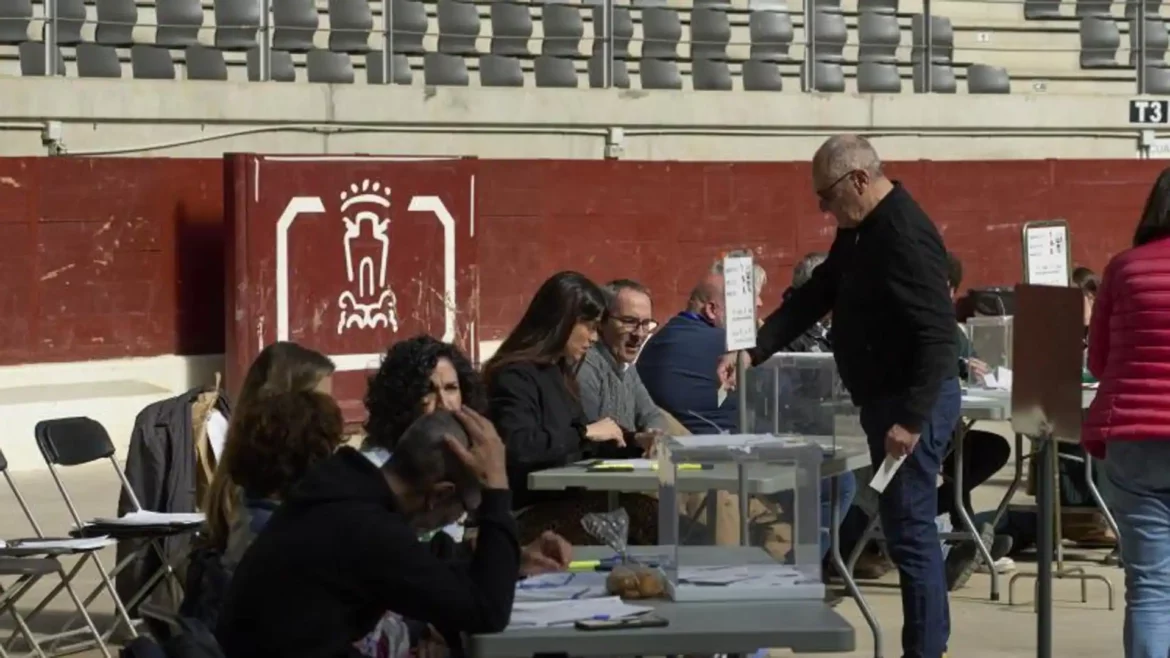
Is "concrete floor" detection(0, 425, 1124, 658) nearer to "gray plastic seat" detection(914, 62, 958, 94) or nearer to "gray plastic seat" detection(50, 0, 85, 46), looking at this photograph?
"gray plastic seat" detection(50, 0, 85, 46)

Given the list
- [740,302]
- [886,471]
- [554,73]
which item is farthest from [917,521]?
[554,73]

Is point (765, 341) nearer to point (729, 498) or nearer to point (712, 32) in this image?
point (729, 498)

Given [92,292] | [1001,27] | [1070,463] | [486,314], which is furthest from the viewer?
[1001,27]

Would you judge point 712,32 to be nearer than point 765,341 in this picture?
No

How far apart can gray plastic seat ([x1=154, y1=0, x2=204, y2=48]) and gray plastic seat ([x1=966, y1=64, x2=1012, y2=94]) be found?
8.13 m

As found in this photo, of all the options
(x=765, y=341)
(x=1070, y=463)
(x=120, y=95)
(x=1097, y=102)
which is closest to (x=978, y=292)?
(x=1097, y=102)

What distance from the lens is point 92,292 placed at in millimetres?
15172

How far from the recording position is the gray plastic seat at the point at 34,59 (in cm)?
1605

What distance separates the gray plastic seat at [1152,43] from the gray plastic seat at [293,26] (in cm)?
924

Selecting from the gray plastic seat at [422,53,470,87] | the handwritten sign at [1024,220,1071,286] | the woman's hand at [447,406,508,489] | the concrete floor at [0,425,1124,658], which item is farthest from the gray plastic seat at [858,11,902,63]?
the woman's hand at [447,406,508,489]

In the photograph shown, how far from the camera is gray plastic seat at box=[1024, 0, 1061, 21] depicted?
24344 millimetres

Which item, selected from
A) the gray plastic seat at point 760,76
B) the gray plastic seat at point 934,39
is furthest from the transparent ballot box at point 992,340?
the gray plastic seat at point 934,39

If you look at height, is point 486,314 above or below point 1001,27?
below

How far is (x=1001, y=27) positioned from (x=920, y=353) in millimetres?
17629
